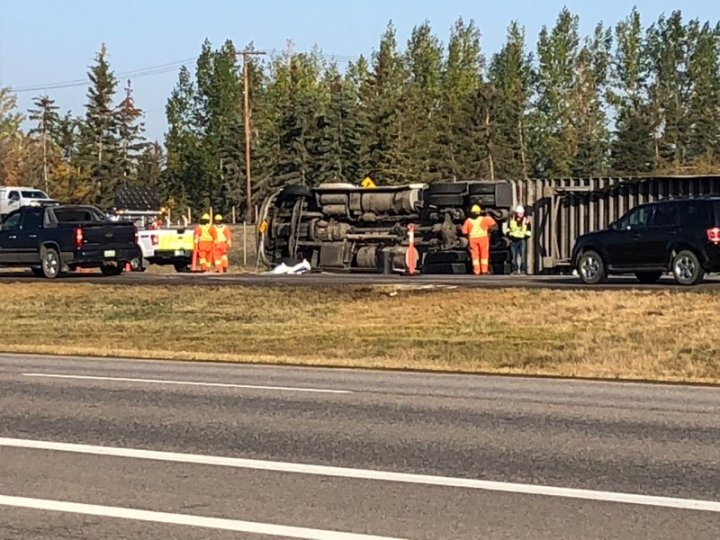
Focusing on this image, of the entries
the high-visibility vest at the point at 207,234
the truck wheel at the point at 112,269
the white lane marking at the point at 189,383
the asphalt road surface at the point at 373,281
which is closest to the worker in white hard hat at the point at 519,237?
the asphalt road surface at the point at 373,281

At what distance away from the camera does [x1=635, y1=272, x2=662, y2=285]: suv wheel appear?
28.2 meters

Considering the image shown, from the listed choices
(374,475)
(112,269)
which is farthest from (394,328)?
(374,475)

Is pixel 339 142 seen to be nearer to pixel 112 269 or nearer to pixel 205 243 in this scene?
pixel 205 243

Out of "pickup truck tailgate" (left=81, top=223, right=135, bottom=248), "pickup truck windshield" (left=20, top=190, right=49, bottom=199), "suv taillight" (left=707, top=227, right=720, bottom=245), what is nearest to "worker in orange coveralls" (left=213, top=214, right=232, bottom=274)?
"pickup truck tailgate" (left=81, top=223, right=135, bottom=248)

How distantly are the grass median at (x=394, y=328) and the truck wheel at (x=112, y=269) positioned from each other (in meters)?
4.93

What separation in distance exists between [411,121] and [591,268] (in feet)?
211

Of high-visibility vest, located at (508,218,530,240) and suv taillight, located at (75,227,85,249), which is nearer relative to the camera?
suv taillight, located at (75,227,85,249)

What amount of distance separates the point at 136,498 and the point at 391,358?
39.3ft

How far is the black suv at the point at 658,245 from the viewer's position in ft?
87.2

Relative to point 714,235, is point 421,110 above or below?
above

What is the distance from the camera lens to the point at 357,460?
9930 millimetres

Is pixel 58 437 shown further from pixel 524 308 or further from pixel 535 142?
pixel 535 142

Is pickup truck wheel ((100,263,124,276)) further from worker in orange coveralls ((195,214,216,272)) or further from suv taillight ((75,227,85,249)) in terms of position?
worker in orange coveralls ((195,214,216,272))

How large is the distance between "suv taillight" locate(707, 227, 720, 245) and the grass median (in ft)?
8.25
